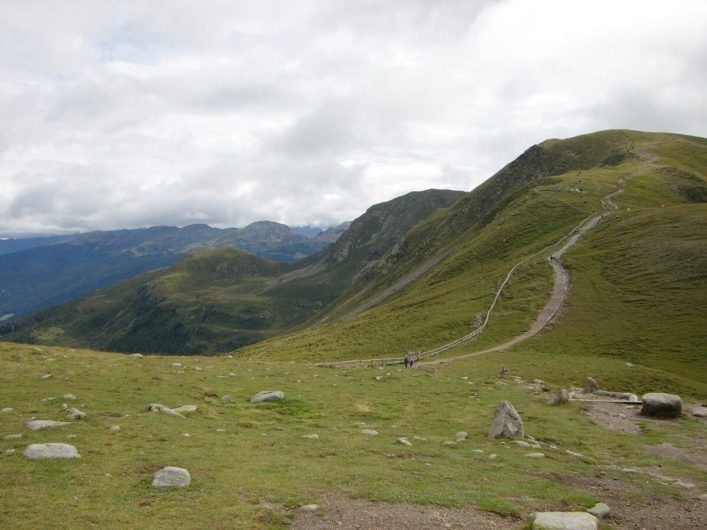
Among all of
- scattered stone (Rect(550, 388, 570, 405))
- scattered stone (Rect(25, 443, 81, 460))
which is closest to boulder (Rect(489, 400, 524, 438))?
scattered stone (Rect(550, 388, 570, 405))

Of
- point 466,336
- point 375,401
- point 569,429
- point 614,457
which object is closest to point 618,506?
point 614,457

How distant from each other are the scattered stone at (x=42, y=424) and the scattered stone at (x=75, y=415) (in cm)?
70

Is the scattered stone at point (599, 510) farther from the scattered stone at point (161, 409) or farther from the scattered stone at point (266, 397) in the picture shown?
the scattered stone at point (266, 397)

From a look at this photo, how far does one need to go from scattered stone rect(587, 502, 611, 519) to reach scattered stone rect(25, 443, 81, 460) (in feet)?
60.1

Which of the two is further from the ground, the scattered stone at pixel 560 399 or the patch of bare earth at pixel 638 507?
the patch of bare earth at pixel 638 507

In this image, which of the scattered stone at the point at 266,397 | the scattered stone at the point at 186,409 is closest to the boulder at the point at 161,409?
the scattered stone at the point at 186,409

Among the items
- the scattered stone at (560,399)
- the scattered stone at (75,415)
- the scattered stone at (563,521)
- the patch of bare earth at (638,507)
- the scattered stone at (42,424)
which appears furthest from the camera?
the scattered stone at (560,399)

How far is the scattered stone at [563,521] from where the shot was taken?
13258 mm

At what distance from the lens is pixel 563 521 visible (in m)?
13.5

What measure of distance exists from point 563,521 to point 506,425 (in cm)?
1230

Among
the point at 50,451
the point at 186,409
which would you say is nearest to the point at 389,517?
the point at 50,451

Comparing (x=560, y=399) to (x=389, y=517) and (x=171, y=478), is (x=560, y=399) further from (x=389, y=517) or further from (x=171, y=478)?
(x=171, y=478)

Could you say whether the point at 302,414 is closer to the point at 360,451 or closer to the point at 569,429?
the point at 360,451

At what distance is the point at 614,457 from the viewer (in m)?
24.1
